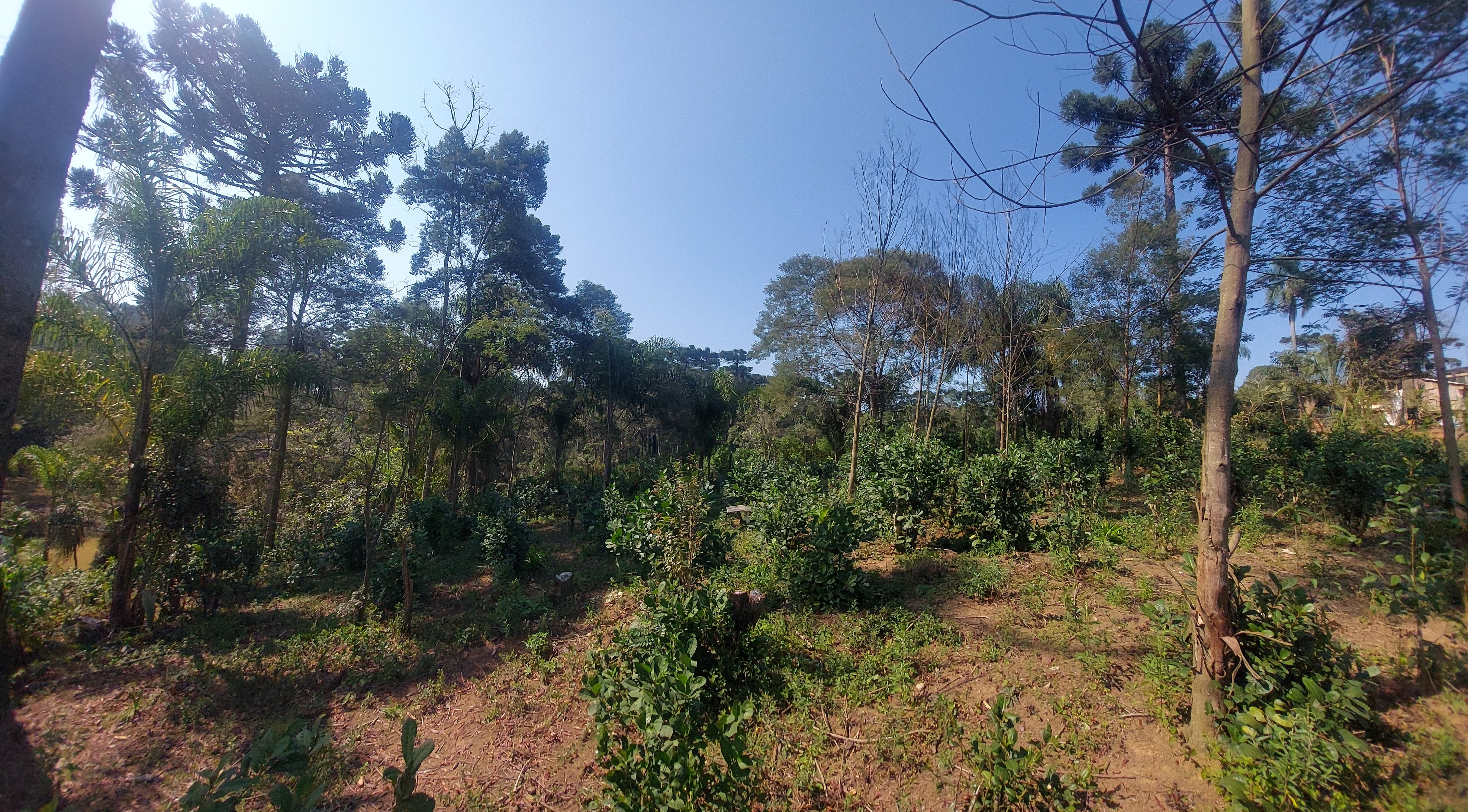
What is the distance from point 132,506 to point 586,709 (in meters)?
5.74

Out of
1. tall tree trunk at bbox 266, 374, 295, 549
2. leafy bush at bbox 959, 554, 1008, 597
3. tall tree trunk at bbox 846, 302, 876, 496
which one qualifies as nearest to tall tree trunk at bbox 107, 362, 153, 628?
tall tree trunk at bbox 266, 374, 295, 549

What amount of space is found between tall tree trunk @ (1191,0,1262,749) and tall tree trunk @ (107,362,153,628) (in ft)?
29.5

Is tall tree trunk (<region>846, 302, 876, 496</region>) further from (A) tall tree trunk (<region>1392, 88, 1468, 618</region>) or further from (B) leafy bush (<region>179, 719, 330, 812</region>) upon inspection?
(B) leafy bush (<region>179, 719, 330, 812</region>)

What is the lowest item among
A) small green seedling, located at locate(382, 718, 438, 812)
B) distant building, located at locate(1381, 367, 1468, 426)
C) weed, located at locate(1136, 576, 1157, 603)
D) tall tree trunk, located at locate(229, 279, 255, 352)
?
weed, located at locate(1136, 576, 1157, 603)

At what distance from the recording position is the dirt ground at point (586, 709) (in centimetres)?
285

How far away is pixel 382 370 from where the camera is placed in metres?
7.04

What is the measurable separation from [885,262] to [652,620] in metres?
7.17

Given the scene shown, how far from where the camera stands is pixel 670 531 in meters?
5.28

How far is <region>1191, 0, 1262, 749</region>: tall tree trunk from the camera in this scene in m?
2.55

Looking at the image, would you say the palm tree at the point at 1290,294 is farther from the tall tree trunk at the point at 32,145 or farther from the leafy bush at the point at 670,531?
the tall tree trunk at the point at 32,145

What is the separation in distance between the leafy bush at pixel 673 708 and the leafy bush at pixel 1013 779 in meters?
1.21

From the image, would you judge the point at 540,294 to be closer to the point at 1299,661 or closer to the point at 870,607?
the point at 870,607

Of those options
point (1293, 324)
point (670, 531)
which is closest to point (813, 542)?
point (670, 531)

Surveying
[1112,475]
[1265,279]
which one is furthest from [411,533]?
[1112,475]
